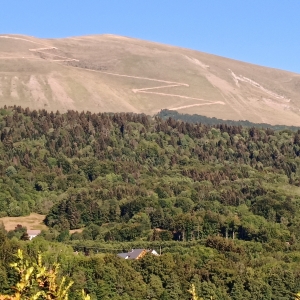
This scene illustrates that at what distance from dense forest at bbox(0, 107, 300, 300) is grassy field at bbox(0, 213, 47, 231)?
1.50 meters

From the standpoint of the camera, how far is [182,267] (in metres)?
71.8

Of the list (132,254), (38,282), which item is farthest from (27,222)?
(38,282)

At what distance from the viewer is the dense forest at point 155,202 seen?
6919 cm

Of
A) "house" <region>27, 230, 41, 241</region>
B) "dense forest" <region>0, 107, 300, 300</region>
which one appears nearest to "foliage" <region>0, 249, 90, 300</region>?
Result: "dense forest" <region>0, 107, 300, 300</region>

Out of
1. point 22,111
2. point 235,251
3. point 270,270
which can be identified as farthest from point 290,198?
point 22,111

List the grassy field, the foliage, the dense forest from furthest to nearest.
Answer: the grassy field
the dense forest
the foliage

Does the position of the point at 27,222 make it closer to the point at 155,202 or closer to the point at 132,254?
the point at 155,202

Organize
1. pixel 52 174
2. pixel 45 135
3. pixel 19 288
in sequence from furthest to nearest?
pixel 45 135
pixel 52 174
pixel 19 288

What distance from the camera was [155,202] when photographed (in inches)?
4729

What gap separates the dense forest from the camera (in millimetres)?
69188

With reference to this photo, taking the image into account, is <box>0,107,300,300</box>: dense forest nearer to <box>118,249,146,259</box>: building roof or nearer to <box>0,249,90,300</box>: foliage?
<box>118,249,146,259</box>: building roof

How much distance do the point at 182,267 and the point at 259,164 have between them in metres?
94.1

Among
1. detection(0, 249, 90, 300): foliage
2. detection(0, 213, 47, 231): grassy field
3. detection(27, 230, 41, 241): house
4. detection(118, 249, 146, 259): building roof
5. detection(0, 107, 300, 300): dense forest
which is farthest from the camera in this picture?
detection(0, 213, 47, 231): grassy field

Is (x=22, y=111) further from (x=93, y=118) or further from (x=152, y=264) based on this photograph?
(x=152, y=264)
